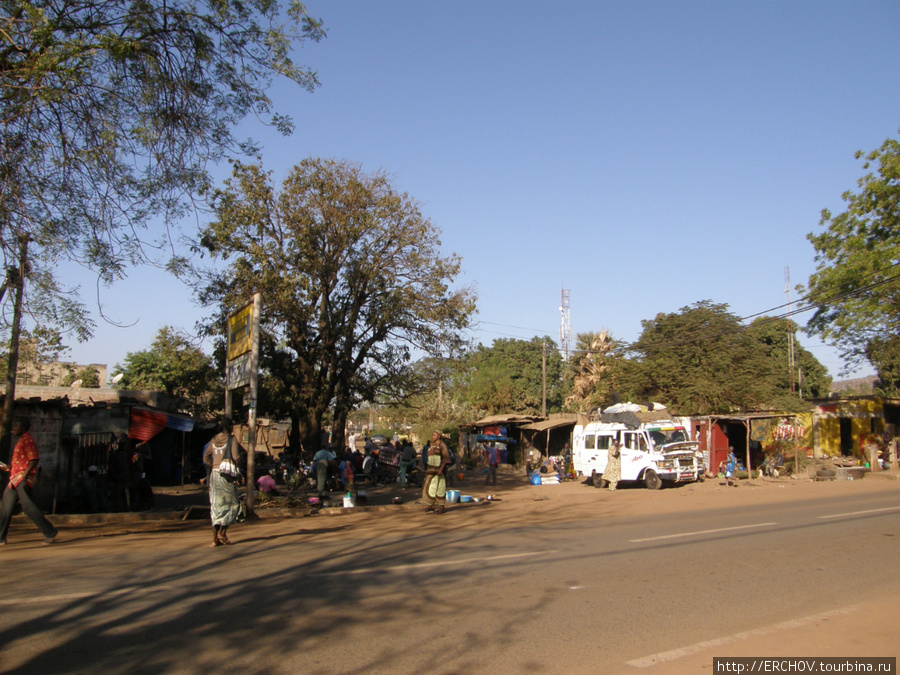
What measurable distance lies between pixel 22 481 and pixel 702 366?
2909 cm

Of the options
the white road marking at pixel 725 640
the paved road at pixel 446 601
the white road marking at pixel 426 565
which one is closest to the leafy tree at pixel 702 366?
the paved road at pixel 446 601

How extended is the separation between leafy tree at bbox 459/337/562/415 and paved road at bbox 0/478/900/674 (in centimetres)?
3855

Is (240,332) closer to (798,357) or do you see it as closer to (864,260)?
(864,260)

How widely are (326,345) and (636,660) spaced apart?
21.4 metres

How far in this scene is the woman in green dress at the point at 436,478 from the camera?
14984mm

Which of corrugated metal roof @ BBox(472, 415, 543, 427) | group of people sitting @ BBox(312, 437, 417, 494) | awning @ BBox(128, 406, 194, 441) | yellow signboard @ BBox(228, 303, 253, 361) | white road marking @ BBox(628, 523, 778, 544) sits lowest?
white road marking @ BBox(628, 523, 778, 544)

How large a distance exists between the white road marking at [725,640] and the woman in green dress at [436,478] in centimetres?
950

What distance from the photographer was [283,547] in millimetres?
9602

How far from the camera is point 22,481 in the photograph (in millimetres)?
9305

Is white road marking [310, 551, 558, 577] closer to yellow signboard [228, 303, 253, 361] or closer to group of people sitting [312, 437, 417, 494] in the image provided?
yellow signboard [228, 303, 253, 361]

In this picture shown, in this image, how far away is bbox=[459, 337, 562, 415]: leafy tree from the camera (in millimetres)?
50219

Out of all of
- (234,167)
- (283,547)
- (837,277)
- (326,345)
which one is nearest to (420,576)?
(283,547)

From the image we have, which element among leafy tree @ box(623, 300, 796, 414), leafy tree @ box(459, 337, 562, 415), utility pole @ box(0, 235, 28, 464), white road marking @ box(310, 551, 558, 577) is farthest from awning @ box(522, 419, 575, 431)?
white road marking @ box(310, 551, 558, 577)

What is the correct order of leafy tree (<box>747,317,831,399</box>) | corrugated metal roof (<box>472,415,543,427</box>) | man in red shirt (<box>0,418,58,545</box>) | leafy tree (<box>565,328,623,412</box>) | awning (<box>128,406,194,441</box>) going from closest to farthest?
man in red shirt (<box>0,418,58,545</box>), awning (<box>128,406,194,441</box>), corrugated metal roof (<box>472,415,543,427</box>), leafy tree (<box>565,328,623,412</box>), leafy tree (<box>747,317,831,399</box>)
